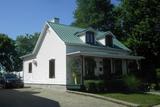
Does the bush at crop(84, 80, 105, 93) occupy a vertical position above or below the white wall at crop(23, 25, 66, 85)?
below

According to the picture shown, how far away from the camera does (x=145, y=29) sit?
35.9 meters

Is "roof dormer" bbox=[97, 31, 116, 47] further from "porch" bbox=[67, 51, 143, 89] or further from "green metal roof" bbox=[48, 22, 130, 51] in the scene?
Answer: "porch" bbox=[67, 51, 143, 89]

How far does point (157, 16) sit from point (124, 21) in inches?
264

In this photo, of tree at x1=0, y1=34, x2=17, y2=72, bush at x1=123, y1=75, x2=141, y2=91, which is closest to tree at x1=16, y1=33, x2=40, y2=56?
tree at x1=0, y1=34, x2=17, y2=72

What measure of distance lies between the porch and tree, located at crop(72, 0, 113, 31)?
1868 cm

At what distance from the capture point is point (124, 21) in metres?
42.3

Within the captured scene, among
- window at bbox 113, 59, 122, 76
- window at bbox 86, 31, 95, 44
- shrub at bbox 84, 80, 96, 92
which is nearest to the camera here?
shrub at bbox 84, 80, 96, 92

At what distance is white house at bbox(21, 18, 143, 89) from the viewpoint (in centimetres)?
2608

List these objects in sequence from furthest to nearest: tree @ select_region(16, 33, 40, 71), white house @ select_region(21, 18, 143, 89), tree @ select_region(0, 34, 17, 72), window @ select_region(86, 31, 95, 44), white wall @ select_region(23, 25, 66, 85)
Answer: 1. tree @ select_region(16, 33, 40, 71)
2. tree @ select_region(0, 34, 17, 72)
3. window @ select_region(86, 31, 95, 44)
4. white wall @ select_region(23, 25, 66, 85)
5. white house @ select_region(21, 18, 143, 89)

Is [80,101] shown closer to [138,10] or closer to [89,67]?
[89,67]

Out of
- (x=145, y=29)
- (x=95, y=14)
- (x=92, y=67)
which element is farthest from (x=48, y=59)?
(x=95, y=14)

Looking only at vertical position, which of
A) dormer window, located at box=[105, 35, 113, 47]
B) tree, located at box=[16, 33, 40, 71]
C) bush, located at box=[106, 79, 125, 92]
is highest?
tree, located at box=[16, 33, 40, 71]

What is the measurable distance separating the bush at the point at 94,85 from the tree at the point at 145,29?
11.1 metres

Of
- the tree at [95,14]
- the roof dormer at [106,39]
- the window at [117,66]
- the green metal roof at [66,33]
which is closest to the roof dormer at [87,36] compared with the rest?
the green metal roof at [66,33]
